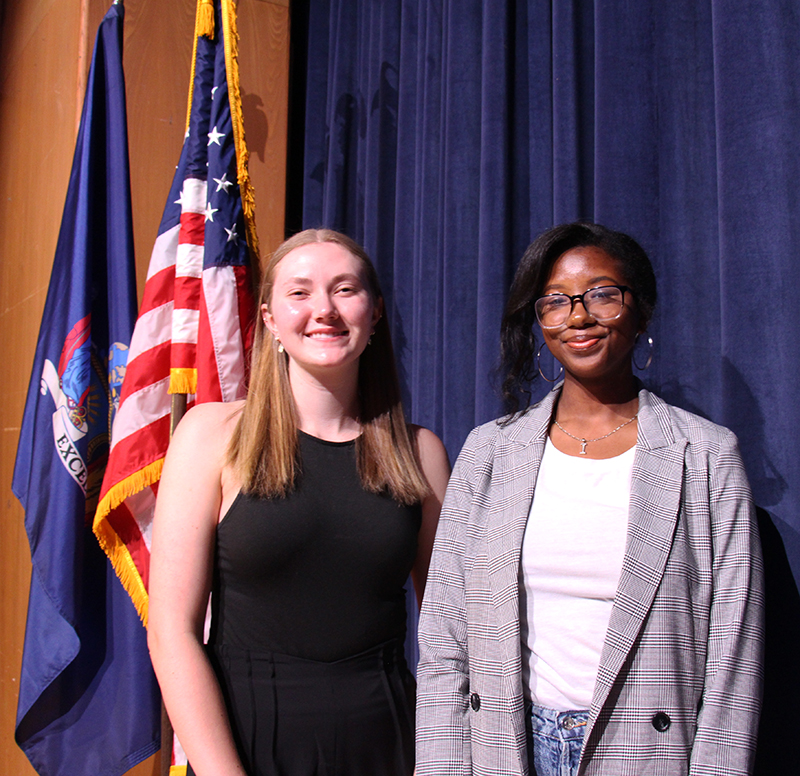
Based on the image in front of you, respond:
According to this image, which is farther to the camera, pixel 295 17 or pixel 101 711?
pixel 295 17

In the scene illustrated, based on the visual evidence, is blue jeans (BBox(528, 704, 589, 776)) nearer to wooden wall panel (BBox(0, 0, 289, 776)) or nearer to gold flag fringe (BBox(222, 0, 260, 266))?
gold flag fringe (BBox(222, 0, 260, 266))

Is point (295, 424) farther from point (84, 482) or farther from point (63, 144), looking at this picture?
point (63, 144)

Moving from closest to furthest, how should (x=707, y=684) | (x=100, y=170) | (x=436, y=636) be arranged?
(x=707, y=684), (x=436, y=636), (x=100, y=170)

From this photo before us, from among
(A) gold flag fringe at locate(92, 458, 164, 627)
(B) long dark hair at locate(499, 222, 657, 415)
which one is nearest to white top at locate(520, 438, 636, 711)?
(B) long dark hair at locate(499, 222, 657, 415)

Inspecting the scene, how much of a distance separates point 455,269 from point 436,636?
1.16 m

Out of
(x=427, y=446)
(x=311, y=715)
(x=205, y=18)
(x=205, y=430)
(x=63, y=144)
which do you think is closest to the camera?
(x=311, y=715)

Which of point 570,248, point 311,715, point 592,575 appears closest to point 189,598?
point 311,715

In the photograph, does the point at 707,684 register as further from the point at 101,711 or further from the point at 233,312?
the point at 101,711

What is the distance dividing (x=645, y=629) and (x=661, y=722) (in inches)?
5.0

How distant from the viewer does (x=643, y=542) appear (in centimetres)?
100

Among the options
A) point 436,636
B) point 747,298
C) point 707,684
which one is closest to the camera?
point 707,684

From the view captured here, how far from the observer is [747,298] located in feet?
4.15

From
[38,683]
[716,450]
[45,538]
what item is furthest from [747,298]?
[38,683]

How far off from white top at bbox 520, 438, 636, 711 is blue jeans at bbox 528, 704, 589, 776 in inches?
0.6
